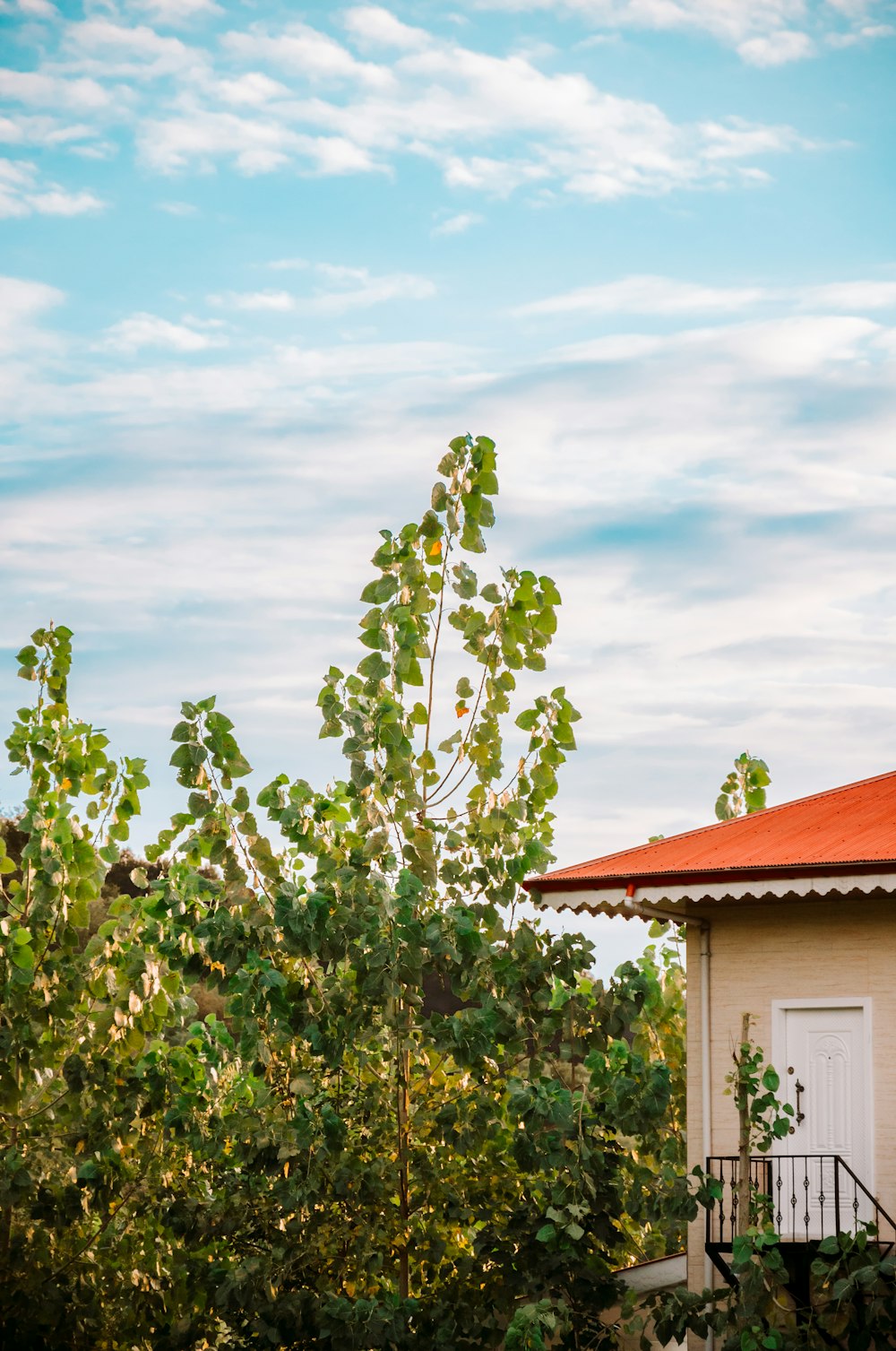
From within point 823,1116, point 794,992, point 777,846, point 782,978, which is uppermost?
point 777,846

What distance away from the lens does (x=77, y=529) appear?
47.3 ft

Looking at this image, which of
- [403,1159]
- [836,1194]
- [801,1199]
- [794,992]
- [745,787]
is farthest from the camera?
[745,787]

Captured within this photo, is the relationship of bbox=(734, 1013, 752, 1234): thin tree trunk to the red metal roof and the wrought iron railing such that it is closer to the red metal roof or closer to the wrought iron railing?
the wrought iron railing

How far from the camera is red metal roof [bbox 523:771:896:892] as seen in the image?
36.2 ft

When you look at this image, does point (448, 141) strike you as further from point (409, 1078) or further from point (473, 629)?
point (409, 1078)

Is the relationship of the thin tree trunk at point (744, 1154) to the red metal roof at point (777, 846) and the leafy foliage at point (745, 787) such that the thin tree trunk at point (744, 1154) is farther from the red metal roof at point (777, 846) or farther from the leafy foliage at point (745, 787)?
the leafy foliage at point (745, 787)

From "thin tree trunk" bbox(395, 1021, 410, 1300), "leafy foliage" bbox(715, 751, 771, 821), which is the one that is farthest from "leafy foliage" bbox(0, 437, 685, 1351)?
"leafy foliage" bbox(715, 751, 771, 821)

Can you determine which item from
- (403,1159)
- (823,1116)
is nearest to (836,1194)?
(823,1116)

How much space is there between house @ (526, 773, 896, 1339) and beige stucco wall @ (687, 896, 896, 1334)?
0.03 ft

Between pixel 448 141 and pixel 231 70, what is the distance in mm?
2316

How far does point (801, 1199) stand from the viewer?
11086mm

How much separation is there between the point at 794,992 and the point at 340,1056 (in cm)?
375

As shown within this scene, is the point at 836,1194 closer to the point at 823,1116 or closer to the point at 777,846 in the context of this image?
the point at 823,1116

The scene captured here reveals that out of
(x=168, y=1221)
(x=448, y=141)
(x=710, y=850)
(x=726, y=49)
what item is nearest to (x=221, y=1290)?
(x=168, y=1221)
